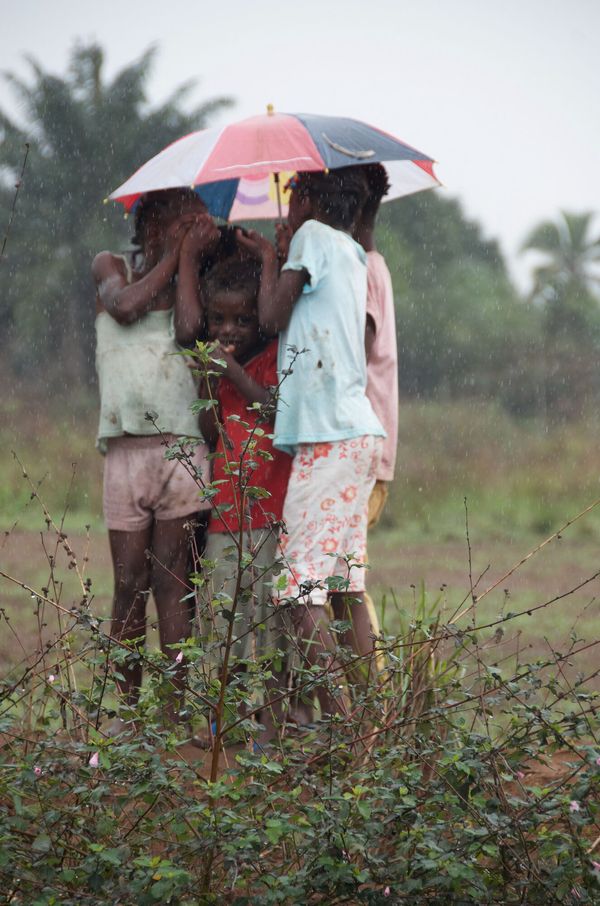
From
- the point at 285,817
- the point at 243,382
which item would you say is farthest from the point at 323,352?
the point at 285,817

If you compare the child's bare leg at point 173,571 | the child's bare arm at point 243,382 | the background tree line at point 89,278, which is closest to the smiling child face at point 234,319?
the child's bare arm at point 243,382

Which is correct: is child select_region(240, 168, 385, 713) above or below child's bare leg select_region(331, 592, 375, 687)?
above

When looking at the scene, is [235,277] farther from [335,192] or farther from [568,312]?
[568,312]

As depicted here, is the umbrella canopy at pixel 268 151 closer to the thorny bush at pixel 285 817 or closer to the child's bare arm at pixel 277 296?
the child's bare arm at pixel 277 296

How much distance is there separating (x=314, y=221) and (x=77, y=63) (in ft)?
86.4

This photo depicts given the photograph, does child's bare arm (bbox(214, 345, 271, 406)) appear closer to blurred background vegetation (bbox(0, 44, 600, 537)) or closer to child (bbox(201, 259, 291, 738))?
child (bbox(201, 259, 291, 738))

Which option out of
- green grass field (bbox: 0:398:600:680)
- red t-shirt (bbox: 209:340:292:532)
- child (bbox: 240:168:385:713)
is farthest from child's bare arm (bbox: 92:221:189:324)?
green grass field (bbox: 0:398:600:680)

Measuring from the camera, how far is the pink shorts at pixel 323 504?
3.95m

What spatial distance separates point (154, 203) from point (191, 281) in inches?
16.8

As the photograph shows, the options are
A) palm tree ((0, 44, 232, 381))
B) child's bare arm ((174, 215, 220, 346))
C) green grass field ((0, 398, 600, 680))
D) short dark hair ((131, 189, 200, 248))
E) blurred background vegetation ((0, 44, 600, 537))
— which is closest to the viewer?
child's bare arm ((174, 215, 220, 346))

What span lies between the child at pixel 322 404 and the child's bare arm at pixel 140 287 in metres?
0.27

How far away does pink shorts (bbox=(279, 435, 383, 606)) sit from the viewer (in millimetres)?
3947

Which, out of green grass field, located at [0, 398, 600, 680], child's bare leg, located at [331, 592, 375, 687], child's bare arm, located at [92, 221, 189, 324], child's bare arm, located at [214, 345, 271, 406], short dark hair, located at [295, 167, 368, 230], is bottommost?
green grass field, located at [0, 398, 600, 680]

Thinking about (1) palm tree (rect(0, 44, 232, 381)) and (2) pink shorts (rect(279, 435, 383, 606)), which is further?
(1) palm tree (rect(0, 44, 232, 381))
